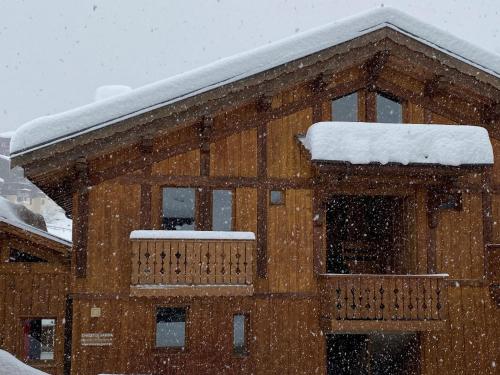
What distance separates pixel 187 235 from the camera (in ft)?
39.4

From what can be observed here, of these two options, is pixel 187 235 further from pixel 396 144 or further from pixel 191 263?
pixel 396 144

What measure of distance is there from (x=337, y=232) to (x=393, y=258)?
2100mm

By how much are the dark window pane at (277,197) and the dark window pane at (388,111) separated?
10.4 feet

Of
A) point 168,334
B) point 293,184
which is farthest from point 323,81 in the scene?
point 168,334

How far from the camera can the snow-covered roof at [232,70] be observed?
1144 cm

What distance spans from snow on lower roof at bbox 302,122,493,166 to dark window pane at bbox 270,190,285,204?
52.2 inches

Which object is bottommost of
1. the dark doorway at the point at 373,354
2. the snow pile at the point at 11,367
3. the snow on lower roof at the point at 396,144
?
the dark doorway at the point at 373,354

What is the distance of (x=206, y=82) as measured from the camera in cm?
1208

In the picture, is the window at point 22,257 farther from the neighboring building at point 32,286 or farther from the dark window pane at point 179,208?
the dark window pane at point 179,208

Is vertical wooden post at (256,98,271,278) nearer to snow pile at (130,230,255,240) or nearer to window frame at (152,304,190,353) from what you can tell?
snow pile at (130,230,255,240)

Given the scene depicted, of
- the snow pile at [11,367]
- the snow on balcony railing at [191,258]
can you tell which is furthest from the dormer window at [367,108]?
the snow pile at [11,367]

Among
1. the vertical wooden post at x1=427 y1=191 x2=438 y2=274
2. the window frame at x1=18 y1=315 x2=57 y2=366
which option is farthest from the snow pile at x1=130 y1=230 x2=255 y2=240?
the vertical wooden post at x1=427 y1=191 x2=438 y2=274

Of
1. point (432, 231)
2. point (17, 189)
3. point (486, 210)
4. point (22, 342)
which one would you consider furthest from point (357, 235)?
point (17, 189)

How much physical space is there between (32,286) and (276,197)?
599cm
